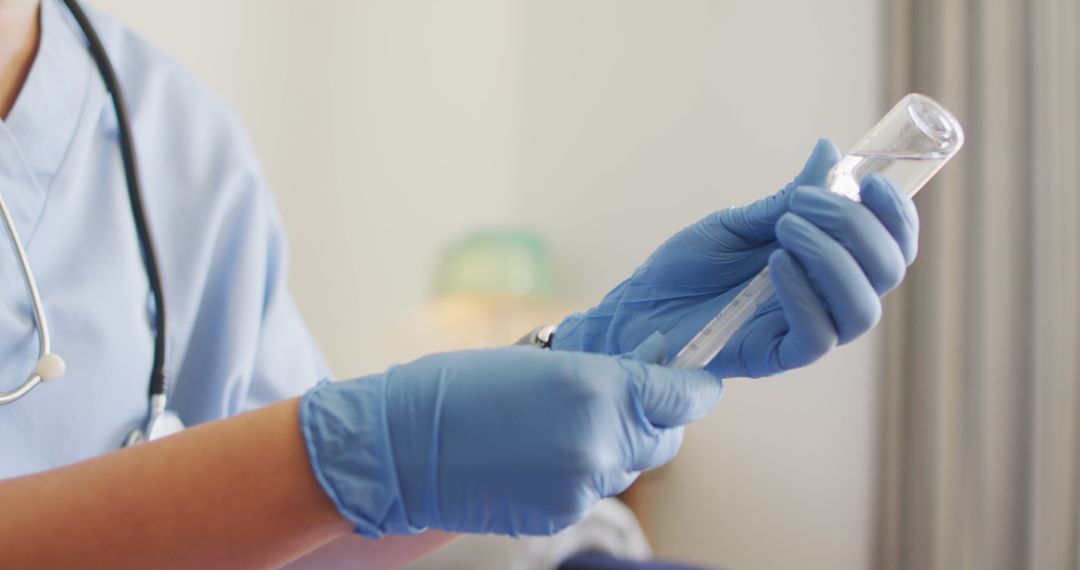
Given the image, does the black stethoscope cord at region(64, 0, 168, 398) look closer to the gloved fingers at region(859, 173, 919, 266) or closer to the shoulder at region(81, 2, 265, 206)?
the shoulder at region(81, 2, 265, 206)

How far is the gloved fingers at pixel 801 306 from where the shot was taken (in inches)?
22.0

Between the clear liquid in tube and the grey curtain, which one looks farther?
the grey curtain

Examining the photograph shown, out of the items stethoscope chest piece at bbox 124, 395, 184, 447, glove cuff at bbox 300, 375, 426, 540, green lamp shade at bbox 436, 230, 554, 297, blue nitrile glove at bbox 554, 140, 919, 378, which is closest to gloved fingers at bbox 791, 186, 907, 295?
blue nitrile glove at bbox 554, 140, 919, 378

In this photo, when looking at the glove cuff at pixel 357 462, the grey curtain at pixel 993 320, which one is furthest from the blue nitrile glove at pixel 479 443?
the grey curtain at pixel 993 320

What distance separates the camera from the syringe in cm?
60

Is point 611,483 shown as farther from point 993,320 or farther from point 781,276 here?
point 993,320

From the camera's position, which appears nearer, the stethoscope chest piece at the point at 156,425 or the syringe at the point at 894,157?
the syringe at the point at 894,157

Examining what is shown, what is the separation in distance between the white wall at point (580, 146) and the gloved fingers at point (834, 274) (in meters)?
1.34

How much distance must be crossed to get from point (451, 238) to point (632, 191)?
2.24 feet

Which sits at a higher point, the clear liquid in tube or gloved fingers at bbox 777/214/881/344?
the clear liquid in tube

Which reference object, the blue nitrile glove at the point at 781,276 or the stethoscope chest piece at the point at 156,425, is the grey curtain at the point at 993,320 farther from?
the stethoscope chest piece at the point at 156,425

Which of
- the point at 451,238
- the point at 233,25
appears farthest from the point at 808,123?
the point at 233,25

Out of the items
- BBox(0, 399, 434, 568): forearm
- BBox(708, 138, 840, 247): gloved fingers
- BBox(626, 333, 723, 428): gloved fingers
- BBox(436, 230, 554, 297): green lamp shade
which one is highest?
BBox(708, 138, 840, 247): gloved fingers

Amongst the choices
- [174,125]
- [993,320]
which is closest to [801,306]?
[174,125]
